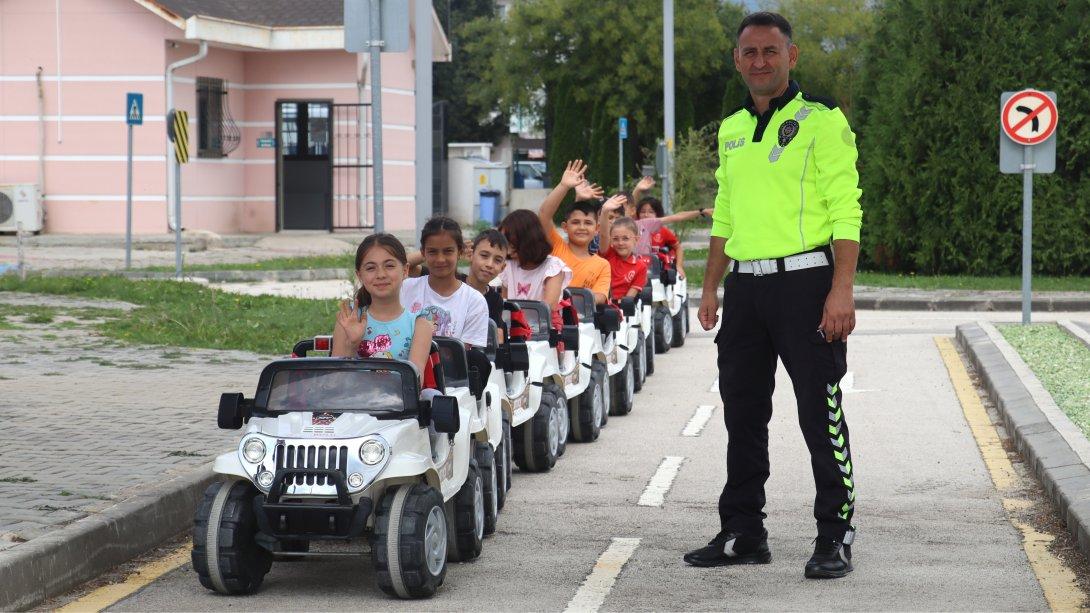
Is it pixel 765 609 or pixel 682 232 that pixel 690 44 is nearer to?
pixel 682 232

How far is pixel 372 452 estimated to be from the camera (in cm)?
605

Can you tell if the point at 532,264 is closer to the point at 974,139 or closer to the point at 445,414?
the point at 445,414

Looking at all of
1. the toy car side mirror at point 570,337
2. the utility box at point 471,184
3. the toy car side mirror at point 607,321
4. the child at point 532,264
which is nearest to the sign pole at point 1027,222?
the toy car side mirror at point 607,321

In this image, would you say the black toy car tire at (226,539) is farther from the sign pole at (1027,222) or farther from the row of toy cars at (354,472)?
the sign pole at (1027,222)

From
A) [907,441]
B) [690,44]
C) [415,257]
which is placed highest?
[690,44]

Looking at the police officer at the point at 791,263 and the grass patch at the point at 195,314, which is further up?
the police officer at the point at 791,263

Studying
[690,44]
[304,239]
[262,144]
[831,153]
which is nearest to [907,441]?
[831,153]

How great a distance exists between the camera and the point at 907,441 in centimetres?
1033

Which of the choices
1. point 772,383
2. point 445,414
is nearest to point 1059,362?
point 772,383

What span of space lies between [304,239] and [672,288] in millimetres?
17856

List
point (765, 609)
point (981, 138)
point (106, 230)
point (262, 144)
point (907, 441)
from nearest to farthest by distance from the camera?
point (765, 609) → point (907, 441) → point (981, 138) → point (106, 230) → point (262, 144)

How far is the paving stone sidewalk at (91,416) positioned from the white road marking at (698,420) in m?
3.10

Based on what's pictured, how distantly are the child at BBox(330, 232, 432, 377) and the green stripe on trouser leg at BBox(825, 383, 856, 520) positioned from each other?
169cm

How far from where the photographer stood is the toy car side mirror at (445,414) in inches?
249
